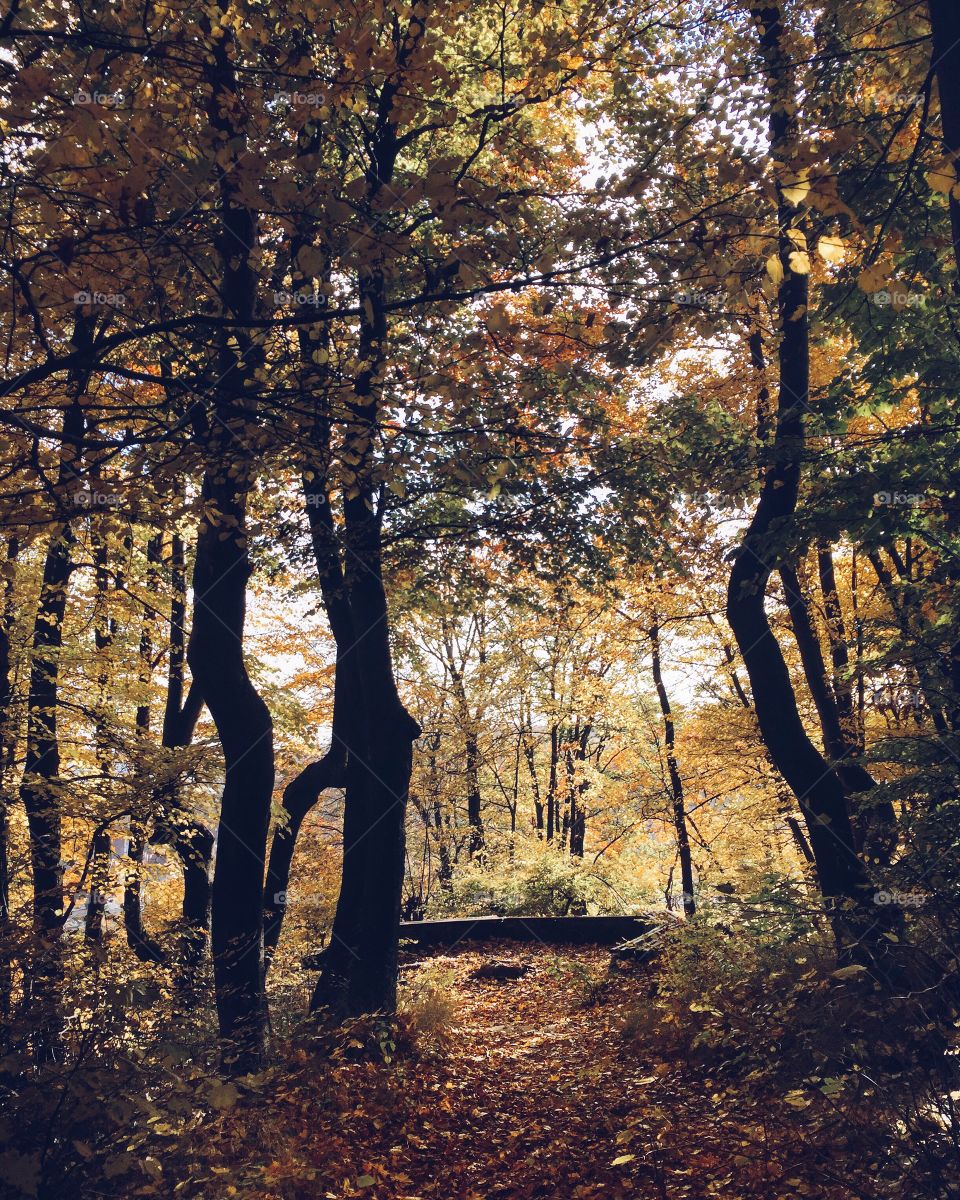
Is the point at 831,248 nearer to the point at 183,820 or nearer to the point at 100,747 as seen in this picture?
the point at 183,820

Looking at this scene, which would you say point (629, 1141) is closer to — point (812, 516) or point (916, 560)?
point (812, 516)

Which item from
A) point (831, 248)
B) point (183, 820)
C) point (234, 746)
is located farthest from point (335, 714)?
point (831, 248)

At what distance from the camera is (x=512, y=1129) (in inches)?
245

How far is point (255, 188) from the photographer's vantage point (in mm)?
3281

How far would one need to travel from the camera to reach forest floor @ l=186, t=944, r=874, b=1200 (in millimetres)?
4590

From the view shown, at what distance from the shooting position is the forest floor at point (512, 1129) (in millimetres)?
4590

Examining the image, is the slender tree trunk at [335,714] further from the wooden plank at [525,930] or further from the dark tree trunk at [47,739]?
the wooden plank at [525,930]

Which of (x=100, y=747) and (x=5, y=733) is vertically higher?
(x=5, y=733)

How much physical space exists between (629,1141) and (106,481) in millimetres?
5516

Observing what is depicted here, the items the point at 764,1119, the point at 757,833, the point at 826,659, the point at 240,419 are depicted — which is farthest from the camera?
the point at 757,833

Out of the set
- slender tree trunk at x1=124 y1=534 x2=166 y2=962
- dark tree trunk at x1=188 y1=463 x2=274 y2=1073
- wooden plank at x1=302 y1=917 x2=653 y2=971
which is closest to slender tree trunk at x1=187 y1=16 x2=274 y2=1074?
dark tree trunk at x1=188 y1=463 x2=274 y2=1073

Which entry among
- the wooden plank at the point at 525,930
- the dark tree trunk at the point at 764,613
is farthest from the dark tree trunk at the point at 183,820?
the dark tree trunk at the point at 764,613

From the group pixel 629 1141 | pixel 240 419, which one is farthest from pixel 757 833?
pixel 240 419

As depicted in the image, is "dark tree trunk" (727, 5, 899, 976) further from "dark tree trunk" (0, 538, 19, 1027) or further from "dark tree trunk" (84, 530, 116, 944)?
"dark tree trunk" (0, 538, 19, 1027)
